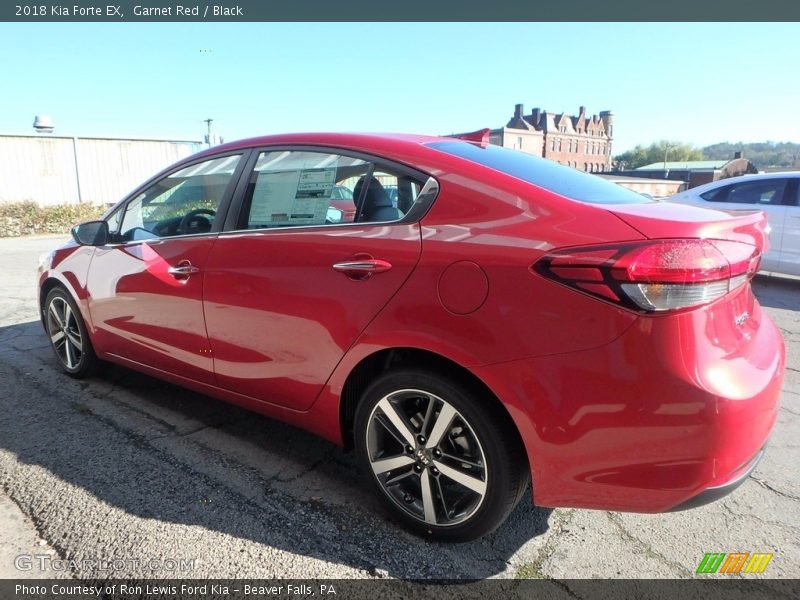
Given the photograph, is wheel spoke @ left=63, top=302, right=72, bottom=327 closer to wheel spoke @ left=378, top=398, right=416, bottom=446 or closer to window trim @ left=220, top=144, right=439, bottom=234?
window trim @ left=220, top=144, right=439, bottom=234

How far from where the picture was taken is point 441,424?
2.04 meters

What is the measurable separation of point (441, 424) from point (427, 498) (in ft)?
1.13

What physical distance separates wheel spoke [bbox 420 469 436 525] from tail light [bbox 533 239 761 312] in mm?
979

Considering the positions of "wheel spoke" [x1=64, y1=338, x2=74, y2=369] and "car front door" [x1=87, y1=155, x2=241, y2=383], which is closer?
"car front door" [x1=87, y1=155, x2=241, y2=383]

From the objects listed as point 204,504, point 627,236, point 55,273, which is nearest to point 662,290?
point 627,236

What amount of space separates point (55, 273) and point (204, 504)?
2.48 m

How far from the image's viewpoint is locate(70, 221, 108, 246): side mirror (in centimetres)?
352

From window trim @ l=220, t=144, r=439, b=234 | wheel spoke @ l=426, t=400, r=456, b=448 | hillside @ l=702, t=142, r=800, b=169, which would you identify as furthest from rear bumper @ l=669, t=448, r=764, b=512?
hillside @ l=702, t=142, r=800, b=169

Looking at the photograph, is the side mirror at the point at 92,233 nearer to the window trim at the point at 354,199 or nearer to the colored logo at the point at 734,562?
the window trim at the point at 354,199

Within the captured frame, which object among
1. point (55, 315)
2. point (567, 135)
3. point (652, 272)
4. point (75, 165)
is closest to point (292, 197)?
point (652, 272)

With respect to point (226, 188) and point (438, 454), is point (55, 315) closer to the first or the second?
Result: point (226, 188)

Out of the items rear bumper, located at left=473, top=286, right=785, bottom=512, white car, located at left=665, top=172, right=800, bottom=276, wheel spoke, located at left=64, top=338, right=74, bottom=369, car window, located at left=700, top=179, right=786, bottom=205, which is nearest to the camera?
rear bumper, located at left=473, top=286, right=785, bottom=512

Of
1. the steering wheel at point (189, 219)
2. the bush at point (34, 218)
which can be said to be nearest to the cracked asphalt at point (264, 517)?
the steering wheel at point (189, 219)

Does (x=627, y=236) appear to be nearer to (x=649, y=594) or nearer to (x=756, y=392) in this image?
(x=756, y=392)
